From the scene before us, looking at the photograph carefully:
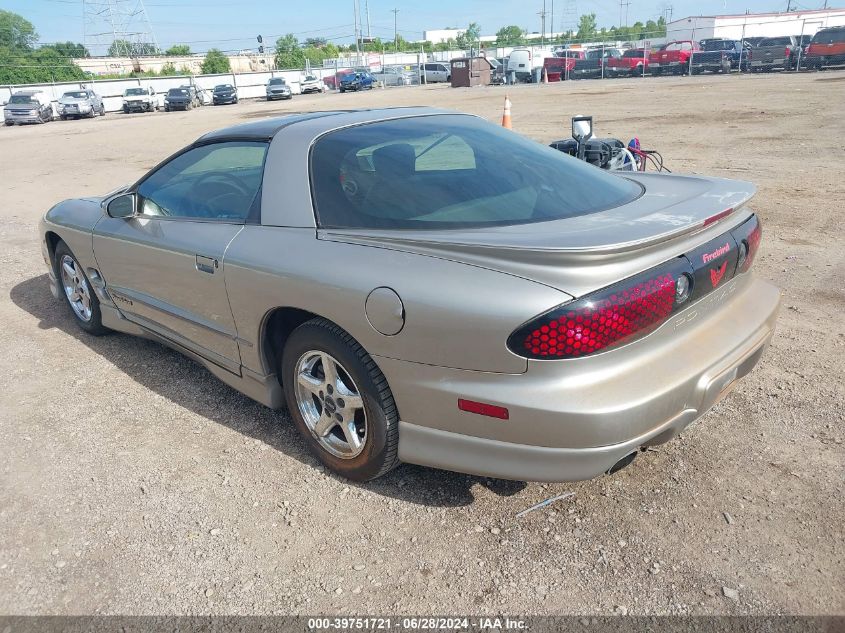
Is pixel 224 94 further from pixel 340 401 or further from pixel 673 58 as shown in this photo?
pixel 340 401

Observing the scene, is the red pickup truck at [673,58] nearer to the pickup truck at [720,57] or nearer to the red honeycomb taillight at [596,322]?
the pickup truck at [720,57]

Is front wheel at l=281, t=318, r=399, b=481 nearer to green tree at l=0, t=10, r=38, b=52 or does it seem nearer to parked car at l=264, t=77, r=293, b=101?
parked car at l=264, t=77, r=293, b=101

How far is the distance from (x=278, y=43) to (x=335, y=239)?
146 m

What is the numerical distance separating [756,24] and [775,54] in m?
24.3

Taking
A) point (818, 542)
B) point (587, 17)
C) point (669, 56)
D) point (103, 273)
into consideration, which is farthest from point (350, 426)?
point (587, 17)

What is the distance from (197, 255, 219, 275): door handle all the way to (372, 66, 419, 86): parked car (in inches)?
2238

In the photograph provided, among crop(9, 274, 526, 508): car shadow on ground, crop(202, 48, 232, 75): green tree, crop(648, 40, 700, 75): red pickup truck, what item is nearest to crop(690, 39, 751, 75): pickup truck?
crop(648, 40, 700, 75): red pickup truck

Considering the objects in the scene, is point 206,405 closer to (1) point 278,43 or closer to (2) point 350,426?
→ (2) point 350,426

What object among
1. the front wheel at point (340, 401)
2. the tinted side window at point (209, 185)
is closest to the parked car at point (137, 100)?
the tinted side window at point (209, 185)

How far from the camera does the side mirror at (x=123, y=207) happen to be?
3730 mm

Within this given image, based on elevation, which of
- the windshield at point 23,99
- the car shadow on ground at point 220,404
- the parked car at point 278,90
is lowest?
the car shadow on ground at point 220,404

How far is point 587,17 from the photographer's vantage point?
15362 cm

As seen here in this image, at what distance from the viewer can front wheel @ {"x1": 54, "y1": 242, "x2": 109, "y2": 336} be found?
4.51 meters

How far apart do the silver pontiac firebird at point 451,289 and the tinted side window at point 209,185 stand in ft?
0.05
